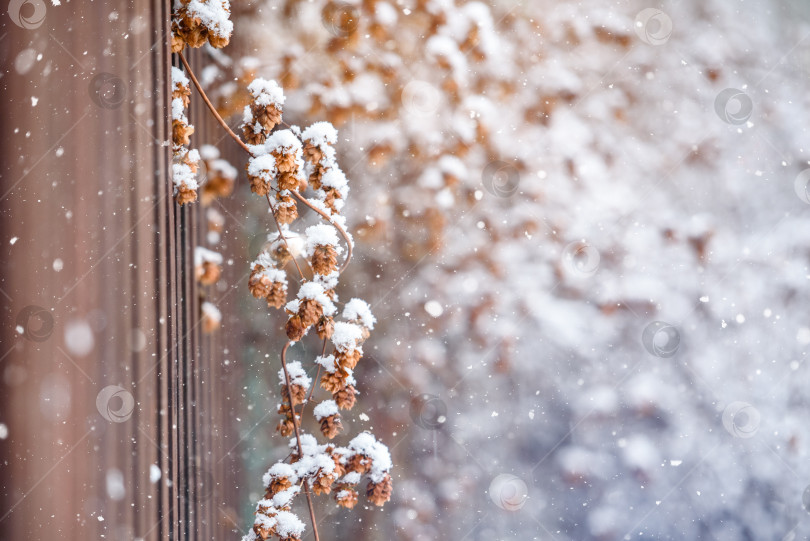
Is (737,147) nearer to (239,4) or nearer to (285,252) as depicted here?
(285,252)

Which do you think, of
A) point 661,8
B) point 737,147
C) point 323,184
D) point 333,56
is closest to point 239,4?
point 333,56

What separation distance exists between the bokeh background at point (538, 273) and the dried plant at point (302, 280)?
118 mm

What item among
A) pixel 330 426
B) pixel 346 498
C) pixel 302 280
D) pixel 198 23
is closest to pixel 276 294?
pixel 302 280

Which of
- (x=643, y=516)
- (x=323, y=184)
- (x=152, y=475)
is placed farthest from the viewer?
(x=643, y=516)

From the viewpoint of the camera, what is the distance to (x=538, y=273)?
1339 mm

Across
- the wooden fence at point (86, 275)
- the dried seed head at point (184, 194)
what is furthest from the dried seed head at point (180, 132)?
the wooden fence at point (86, 275)

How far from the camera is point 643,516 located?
132 centimetres

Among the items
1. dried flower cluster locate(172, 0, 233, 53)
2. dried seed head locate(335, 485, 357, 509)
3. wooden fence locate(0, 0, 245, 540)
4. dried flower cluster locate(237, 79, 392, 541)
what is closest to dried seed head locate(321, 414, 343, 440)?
dried flower cluster locate(237, 79, 392, 541)

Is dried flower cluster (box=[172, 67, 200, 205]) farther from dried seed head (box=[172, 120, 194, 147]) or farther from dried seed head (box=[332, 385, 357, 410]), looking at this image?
dried seed head (box=[332, 385, 357, 410])

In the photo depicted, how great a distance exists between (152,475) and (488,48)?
3.71 feet

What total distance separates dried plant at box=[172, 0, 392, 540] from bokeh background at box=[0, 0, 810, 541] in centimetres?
12

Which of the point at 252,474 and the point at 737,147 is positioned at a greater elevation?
the point at 737,147

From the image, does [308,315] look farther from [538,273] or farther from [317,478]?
[538,273]

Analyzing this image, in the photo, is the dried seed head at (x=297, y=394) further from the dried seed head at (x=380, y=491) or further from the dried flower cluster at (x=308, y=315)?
the dried seed head at (x=380, y=491)
